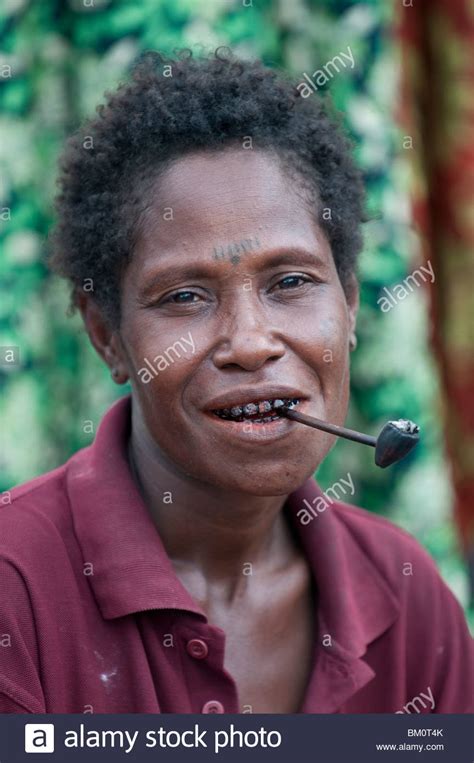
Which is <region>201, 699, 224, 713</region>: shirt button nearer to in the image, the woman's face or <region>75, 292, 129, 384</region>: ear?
the woman's face

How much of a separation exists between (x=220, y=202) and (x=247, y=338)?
20 cm

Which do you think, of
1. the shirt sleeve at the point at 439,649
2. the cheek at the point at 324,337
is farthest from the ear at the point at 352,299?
the shirt sleeve at the point at 439,649

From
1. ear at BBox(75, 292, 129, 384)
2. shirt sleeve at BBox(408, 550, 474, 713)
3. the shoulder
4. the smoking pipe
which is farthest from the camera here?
shirt sleeve at BBox(408, 550, 474, 713)

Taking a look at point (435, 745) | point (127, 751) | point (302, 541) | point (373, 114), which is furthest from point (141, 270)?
point (373, 114)

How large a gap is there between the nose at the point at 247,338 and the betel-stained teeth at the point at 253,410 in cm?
5

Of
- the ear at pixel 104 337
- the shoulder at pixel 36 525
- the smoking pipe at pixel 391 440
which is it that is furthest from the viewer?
the ear at pixel 104 337

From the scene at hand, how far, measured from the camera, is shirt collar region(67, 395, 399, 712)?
159cm

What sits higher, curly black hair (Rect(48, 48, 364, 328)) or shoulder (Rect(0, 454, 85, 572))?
curly black hair (Rect(48, 48, 364, 328))

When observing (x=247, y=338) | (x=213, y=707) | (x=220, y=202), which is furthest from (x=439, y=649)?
(x=220, y=202)

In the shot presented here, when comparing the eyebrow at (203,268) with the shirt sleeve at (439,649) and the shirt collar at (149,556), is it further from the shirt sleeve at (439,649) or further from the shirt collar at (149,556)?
the shirt sleeve at (439,649)

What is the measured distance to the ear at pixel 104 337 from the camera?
69.1 inches

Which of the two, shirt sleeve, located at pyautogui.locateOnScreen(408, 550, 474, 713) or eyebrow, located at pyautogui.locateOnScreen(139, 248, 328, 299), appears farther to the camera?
shirt sleeve, located at pyautogui.locateOnScreen(408, 550, 474, 713)

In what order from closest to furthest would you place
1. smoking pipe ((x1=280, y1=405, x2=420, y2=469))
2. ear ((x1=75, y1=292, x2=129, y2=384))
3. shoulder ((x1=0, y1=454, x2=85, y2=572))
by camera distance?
smoking pipe ((x1=280, y1=405, x2=420, y2=469))
shoulder ((x1=0, y1=454, x2=85, y2=572))
ear ((x1=75, y1=292, x2=129, y2=384))

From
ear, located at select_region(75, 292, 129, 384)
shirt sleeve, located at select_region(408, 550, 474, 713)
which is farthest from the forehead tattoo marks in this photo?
shirt sleeve, located at select_region(408, 550, 474, 713)
